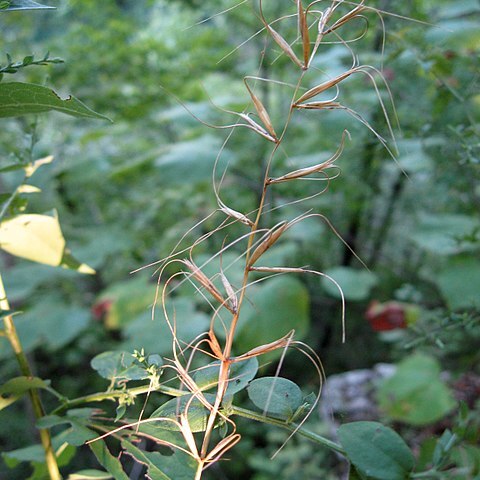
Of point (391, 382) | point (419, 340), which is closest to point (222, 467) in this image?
point (391, 382)

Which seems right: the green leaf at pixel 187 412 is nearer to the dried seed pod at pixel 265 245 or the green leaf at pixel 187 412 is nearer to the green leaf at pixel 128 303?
the dried seed pod at pixel 265 245

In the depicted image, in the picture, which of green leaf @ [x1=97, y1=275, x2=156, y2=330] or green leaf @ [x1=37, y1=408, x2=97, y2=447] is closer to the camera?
green leaf @ [x1=37, y1=408, x2=97, y2=447]

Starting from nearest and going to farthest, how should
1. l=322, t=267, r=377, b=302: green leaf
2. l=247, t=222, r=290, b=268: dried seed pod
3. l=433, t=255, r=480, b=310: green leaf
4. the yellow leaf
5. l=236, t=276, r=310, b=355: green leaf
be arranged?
l=247, t=222, r=290, b=268: dried seed pod → the yellow leaf → l=433, t=255, r=480, b=310: green leaf → l=236, t=276, r=310, b=355: green leaf → l=322, t=267, r=377, b=302: green leaf

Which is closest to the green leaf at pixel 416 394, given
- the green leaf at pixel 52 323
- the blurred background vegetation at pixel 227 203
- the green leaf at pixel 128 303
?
the blurred background vegetation at pixel 227 203

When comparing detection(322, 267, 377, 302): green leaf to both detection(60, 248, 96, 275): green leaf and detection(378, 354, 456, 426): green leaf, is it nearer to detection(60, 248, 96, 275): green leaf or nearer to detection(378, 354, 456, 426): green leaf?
detection(378, 354, 456, 426): green leaf

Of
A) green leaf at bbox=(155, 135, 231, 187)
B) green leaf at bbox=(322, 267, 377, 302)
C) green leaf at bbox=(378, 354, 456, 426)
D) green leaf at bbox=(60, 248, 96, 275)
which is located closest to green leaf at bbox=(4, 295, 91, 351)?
green leaf at bbox=(155, 135, 231, 187)

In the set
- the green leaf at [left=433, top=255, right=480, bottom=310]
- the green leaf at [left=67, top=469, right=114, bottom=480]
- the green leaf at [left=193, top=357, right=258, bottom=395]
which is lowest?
the green leaf at [left=433, top=255, right=480, bottom=310]

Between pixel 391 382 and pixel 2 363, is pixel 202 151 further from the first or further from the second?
pixel 2 363

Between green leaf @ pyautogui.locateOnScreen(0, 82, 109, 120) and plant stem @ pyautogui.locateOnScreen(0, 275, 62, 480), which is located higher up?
green leaf @ pyautogui.locateOnScreen(0, 82, 109, 120)
